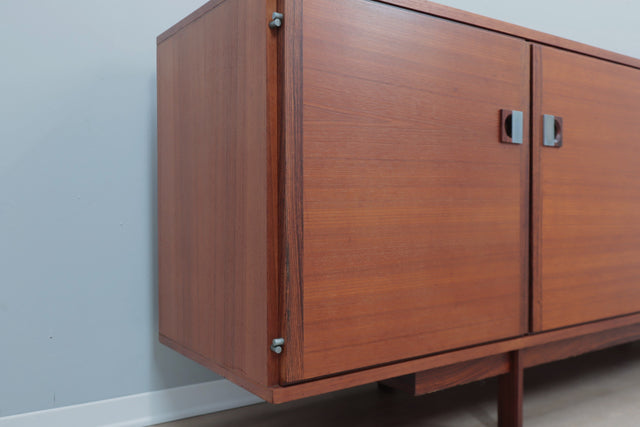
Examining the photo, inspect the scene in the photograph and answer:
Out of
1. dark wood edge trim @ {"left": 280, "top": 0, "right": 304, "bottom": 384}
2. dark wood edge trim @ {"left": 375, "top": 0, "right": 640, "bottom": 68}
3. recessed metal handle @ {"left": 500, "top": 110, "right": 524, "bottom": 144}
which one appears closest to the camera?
dark wood edge trim @ {"left": 280, "top": 0, "right": 304, "bottom": 384}

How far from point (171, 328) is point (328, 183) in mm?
507

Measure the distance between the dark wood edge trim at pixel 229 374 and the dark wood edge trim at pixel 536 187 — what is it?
59 cm

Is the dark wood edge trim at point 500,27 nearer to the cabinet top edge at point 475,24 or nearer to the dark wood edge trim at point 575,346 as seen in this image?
the cabinet top edge at point 475,24

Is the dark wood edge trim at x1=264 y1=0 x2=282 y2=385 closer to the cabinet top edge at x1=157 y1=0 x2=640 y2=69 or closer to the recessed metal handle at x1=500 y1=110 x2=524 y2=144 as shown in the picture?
the cabinet top edge at x1=157 y1=0 x2=640 y2=69

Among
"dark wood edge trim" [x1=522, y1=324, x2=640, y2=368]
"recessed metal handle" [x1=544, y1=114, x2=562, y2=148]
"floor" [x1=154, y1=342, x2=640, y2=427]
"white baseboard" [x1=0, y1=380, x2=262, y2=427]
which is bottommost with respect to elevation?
"floor" [x1=154, y1=342, x2=640, y2=427]

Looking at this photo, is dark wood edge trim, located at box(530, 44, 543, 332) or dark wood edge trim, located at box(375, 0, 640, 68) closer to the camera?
dark wood edge trim, located at box(375, 0, 640, 68)

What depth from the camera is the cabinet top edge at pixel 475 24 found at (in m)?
0.94

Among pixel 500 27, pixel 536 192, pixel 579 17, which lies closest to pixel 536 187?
pixel 536 192

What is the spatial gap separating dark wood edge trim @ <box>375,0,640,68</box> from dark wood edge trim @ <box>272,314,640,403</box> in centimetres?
60

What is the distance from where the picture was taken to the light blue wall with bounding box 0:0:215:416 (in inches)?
43.1

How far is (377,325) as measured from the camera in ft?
2.91

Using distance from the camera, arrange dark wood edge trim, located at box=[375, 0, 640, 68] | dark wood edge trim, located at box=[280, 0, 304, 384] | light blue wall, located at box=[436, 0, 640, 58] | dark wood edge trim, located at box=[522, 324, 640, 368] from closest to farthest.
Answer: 1. dark wood edge trim, located at box=[280, 0, 304, 384]
2. dark wood edge trim, located at box=[375, 0, 640, 68]
3. dark wood edge trim, located at box=[522, 324, 640, 368]
4. light blue wall, located at box=[436, 0, 640, 58]

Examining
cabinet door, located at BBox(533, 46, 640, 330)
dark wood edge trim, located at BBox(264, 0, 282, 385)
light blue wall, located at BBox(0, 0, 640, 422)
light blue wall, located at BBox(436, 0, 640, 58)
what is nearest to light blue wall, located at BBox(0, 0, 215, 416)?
light blue wall, located at BBox(0, 0, 640, 422)

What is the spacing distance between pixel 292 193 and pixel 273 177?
0.12 feet
